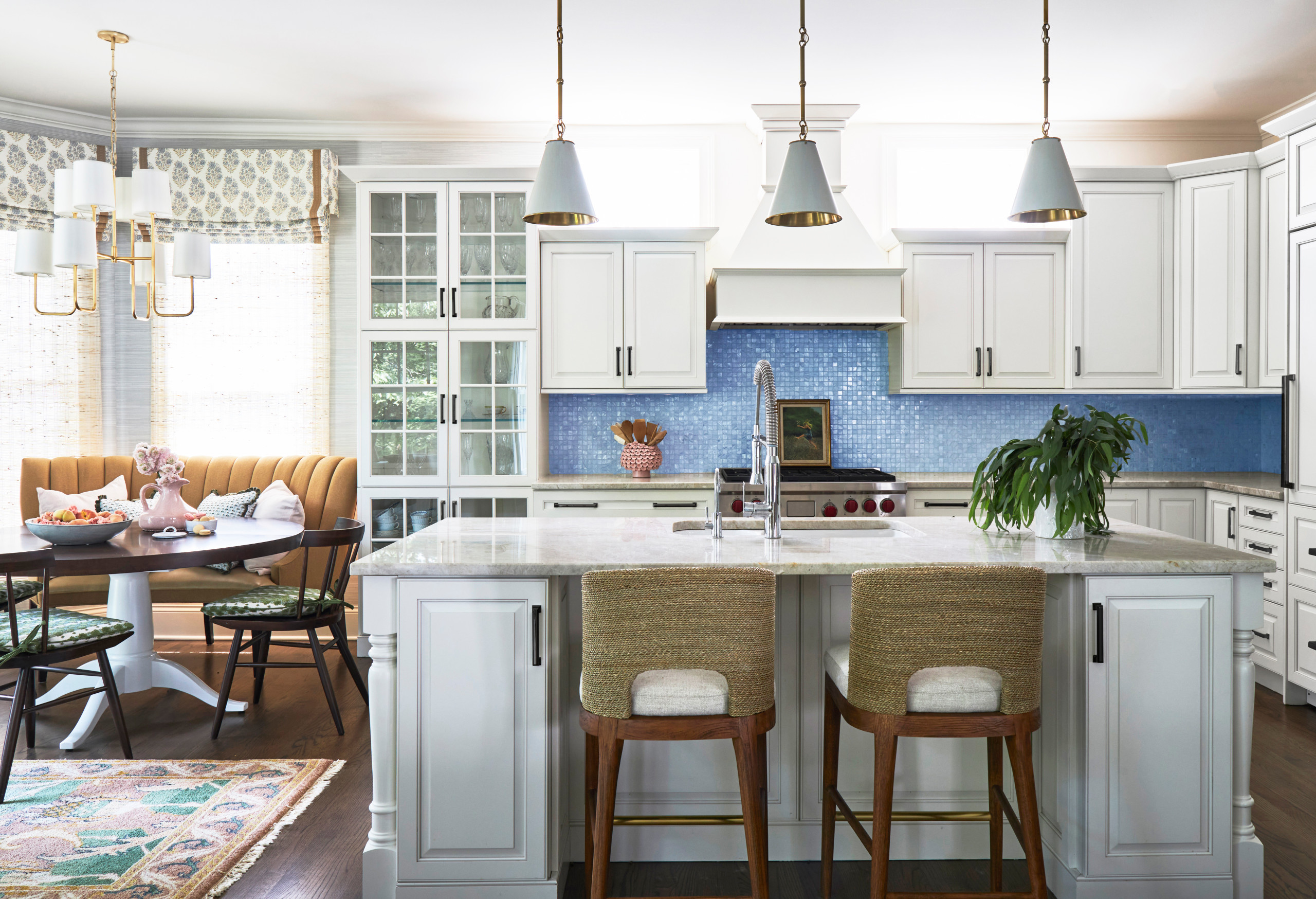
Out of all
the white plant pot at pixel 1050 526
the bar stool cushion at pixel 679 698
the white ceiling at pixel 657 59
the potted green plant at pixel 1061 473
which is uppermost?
the white ceiling at pixel 657 59

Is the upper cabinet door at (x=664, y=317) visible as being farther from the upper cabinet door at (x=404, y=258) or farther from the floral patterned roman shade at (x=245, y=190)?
the floral patterned roman shade at (x=245, y=190)

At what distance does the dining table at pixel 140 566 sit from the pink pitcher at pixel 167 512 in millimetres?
50

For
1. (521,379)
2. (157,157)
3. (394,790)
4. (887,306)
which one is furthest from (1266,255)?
(157,157)

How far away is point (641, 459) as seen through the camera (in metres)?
4.43

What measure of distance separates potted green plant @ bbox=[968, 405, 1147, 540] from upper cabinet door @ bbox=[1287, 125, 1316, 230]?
6.36 feet

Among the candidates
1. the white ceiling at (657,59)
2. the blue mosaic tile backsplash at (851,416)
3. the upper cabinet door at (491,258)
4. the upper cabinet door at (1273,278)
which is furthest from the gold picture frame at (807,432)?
the upper cabinet door at (1273,278)

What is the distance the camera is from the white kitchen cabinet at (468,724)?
1.97 meters

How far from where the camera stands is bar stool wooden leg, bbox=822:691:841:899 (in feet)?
6.47

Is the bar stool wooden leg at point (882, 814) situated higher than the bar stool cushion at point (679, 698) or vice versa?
the bar stool cushion at point (679, 698)

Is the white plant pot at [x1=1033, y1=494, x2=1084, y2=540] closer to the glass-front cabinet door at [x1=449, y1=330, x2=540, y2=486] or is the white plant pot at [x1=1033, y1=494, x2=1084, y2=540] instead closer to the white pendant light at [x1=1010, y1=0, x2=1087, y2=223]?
the white pendant light at [x1=1010, y1=0, x2=1087, y2=223]

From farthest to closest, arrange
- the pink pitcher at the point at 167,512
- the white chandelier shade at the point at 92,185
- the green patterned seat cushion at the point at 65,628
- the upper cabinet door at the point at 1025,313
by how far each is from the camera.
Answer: the upper cabinet door at the point at 1025,313, the pink pitcher at the point at 167,512, the white chandelier shade at the point at 92,185, the green patterned seat cushion at the point at 65,628

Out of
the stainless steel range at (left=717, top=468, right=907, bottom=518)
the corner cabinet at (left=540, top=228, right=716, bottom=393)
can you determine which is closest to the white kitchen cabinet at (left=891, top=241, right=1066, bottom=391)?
the stainless steel range at (left=717, top=468, right=907, bottom=518)

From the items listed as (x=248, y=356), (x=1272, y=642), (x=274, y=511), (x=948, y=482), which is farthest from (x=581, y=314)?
(x=1272, y=642)

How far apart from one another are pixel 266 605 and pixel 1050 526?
9.04 ft
